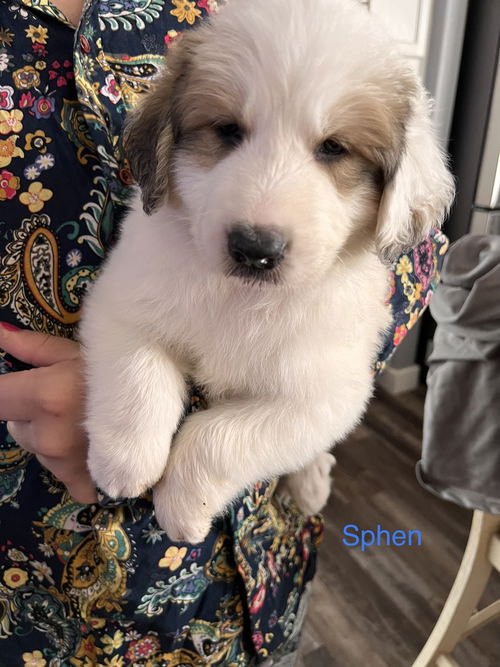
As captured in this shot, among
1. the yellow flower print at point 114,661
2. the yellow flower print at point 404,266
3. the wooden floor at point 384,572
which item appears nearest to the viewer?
the yellow flower print at point 114,661

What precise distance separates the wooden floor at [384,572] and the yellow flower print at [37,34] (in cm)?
234

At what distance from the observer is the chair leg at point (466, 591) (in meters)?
1.85

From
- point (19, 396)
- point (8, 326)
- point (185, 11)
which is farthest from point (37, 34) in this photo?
point (19, 396)

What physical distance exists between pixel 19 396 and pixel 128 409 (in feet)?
0.59

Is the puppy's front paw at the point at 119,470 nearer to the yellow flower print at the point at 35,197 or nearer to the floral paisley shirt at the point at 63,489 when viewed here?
the floral paisley shirt at the point at 63,489

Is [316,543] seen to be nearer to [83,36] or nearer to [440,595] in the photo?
[83,36]

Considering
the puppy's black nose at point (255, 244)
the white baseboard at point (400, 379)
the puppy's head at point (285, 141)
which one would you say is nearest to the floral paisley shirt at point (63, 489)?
the puppy's head at point (285, 141)

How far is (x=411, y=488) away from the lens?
2988 millimetres

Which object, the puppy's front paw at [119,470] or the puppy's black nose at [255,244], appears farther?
the puppy's front paw at [119,470]

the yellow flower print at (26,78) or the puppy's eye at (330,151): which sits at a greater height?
the yellow flower print at (26,78)

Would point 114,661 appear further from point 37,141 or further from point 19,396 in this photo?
point 37,141

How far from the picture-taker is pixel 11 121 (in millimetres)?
902

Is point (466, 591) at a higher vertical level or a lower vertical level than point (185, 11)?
lower

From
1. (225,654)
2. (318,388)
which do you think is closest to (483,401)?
(318,388)
